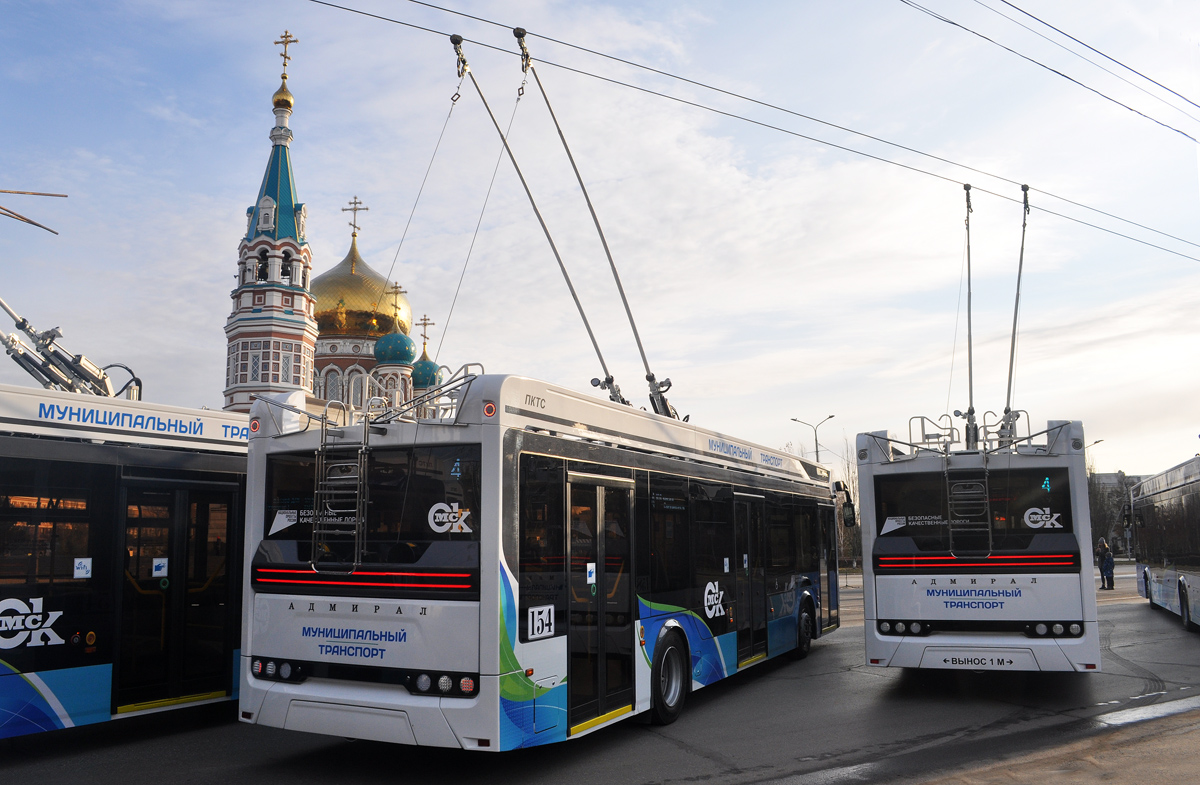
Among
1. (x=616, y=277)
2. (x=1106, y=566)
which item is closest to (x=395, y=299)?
(x=1106, y=566)

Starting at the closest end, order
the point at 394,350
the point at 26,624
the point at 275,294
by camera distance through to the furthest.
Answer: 1. the point at 26,624
2. the point at 275,294
3. the point at 394,350

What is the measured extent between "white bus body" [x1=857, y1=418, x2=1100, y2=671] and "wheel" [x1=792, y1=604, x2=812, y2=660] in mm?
3145

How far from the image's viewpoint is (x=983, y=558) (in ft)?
32.2

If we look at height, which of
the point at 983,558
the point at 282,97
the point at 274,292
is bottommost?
the point at 983,558

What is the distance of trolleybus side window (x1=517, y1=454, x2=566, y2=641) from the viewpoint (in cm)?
679

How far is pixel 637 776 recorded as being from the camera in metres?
7.06

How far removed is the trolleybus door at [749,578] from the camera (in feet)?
35.6

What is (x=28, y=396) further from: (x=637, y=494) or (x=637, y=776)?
(x=637, y=776)

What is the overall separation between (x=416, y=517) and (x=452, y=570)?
500 millimetres

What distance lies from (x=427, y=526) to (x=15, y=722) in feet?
12.3

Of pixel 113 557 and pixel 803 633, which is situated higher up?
pixel 113 557

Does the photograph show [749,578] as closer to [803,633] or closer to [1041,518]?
[803,633]

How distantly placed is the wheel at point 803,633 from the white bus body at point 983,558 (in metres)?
3.14

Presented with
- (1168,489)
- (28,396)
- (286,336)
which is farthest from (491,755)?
(286,336)
